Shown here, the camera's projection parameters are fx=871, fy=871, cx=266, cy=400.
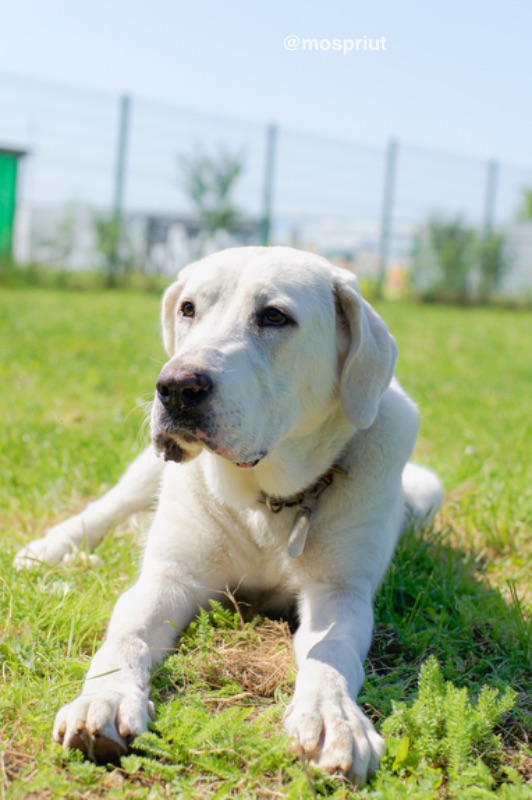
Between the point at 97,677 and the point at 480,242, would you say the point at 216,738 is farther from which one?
the point at 480,242

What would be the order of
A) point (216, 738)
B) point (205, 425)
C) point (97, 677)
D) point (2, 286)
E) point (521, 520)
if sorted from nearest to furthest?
point (216, 738) → point (97, 677) → point (205, 425) → point (521, 520) → point (2, 286)

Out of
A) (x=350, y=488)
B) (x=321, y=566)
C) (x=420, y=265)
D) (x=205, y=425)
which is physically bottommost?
(x=321, y=566)

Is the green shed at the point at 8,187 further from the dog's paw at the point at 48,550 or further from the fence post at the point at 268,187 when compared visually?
the dog's paw at the point at 48,550

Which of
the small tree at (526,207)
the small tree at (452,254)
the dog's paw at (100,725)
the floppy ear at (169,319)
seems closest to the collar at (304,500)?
the floppy ear at (169,319)

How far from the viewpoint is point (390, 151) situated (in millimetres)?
18688

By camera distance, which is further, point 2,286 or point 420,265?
point 420,265

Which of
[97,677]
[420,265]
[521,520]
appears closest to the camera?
[97,677]

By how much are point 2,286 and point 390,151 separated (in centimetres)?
905

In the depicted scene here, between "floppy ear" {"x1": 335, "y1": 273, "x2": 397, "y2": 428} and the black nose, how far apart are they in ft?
2.16

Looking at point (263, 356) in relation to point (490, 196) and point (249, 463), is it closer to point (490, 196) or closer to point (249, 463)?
point (249, 463)

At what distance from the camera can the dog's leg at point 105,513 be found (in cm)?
355

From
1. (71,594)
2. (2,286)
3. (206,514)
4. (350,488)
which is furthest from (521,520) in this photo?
(2,286)

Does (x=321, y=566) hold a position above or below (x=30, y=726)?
above

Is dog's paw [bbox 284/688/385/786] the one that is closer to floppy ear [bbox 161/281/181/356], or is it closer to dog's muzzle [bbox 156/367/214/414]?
dog's muzzle [bbox 156/367/214/414]
